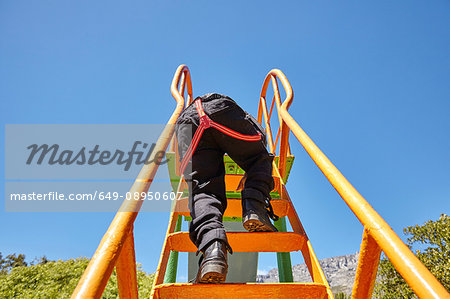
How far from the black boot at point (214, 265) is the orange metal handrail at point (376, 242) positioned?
0.56 m

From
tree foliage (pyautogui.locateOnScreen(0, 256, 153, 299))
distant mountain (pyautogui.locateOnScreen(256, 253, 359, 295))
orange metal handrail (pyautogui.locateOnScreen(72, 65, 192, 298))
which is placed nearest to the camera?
orange metal handrail (pyautogui.locateOnScreen(72, 65, 192, 298))

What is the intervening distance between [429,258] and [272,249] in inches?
414

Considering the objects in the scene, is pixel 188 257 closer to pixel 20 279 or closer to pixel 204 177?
pixel 204 177

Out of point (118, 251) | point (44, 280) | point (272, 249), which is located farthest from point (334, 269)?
point (118, 251)

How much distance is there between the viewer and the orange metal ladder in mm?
708

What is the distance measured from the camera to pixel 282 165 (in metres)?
2.95

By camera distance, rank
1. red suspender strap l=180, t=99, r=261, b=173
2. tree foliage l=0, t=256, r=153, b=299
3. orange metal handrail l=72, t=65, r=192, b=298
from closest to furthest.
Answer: orange metal handrail l=72, t=65, r=192, b=298 → red suspender strap l=180, t=99, r=261, b=173 → tree foliage l=0, t=256, r=153, b=299

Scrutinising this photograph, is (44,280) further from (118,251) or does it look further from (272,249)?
(118,251)

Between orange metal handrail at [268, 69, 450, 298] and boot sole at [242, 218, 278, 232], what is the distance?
47 centimetres

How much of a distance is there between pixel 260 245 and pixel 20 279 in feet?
30.9

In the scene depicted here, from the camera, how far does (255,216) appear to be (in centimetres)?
154

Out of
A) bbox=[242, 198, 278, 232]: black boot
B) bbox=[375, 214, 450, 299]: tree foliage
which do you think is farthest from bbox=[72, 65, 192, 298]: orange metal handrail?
bbox=[375, 214, 450, 299]: tree foliage

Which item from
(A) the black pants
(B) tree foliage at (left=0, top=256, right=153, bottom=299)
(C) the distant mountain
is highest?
(C) the distant mountain

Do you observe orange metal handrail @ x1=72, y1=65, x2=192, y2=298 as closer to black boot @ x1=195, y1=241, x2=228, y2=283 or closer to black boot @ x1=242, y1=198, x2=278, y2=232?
black boot @ x1=195, y1=241, x2=228, y2=283
